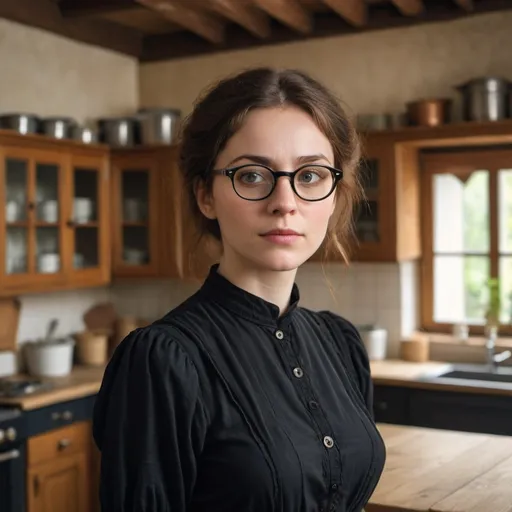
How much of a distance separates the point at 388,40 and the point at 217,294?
13.7 feet

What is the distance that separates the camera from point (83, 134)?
529 cm

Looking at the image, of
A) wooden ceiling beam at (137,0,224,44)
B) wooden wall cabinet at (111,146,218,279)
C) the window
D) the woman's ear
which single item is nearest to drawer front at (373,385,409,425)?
the window

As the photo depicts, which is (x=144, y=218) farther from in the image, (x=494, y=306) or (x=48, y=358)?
(x=494, y=306)

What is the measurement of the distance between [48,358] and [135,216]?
3.65 ft

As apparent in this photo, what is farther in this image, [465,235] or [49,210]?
[465,235]

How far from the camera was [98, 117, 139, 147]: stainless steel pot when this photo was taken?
5617 mm

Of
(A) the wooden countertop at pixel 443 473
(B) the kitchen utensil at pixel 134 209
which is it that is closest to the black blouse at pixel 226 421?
(A) the wooden countertop at pixel 443 473

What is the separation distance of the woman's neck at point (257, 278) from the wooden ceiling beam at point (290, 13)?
3328 millimetres

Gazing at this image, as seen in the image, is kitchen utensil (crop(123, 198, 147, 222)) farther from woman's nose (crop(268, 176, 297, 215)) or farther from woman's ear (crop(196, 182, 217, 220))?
woman's nose (crop(268, 176, 297, 215))

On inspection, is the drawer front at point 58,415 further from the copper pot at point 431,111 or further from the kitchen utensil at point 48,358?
the copper pot at point 431,111

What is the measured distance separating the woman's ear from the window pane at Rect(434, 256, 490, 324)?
405 centimetres

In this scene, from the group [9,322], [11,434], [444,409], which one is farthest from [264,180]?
[9,322]

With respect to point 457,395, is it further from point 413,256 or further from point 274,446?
point 274,446

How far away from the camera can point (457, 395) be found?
4.63m
